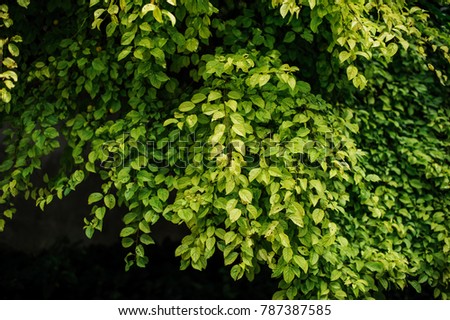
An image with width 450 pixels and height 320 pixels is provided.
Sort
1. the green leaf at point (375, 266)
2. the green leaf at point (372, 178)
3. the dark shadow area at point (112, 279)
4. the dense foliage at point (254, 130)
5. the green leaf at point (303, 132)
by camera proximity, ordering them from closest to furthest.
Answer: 1. the dense foliage at point (254, 130)
2. the green leaf at point (303, 132)
3. the green leaf at point (375, 266)
4. the green leaf at point (372, 178)
5. the dark shadow area at point (112, 279)

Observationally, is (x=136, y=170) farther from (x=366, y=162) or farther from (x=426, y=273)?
(x=426, y=273)

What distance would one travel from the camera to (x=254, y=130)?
274 centimetres

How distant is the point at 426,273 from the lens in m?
3.29

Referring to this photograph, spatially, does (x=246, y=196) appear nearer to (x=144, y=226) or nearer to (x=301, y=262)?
(x=301, y=262)

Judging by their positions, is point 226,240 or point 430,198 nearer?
point 226,240

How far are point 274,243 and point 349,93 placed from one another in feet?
3.62

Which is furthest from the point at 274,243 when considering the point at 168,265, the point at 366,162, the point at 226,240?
the point at 168,265

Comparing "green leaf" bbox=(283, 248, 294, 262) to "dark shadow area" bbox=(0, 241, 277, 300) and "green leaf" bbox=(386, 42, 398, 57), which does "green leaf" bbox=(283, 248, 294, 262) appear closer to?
"green leaf" bbox=(386, 42, 398, 57)

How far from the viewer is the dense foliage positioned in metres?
2.60

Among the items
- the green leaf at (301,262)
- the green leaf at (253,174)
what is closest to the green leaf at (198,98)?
the green leaf at (253,174)

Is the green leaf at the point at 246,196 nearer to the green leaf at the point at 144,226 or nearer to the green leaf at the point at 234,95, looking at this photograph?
the green leaf at the point at 234,95

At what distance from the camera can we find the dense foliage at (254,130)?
2598 mm
